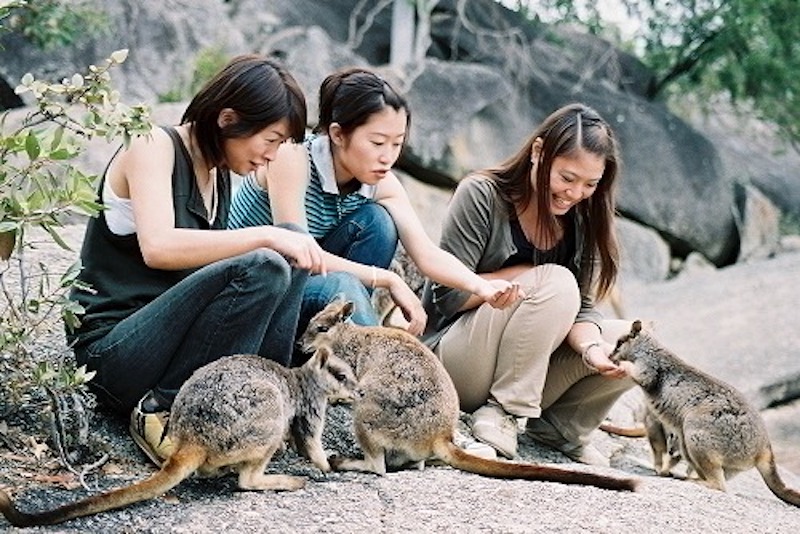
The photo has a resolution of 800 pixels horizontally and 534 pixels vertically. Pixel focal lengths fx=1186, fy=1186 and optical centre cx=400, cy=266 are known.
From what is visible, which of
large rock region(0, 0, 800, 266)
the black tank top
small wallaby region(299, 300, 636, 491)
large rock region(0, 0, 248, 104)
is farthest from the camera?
large rock region(0, 0, 800, 266)

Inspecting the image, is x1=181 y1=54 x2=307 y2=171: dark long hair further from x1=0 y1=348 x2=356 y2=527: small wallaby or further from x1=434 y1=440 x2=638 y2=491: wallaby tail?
x1=434 y1=440 x2=638 y2=491: wallaby tail

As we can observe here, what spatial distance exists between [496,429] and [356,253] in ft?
3.25

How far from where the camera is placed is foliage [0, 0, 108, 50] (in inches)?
409

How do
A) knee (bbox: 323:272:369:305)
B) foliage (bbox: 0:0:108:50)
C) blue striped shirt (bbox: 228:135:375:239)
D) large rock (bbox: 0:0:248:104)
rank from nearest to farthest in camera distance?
knee (bbox: 323:272:369:305) → blue striped shirt (bbox: 228:135:375:239) → foliage (bbox: 0:0:108:50) → large rock (bbox: 0:0:248:104)

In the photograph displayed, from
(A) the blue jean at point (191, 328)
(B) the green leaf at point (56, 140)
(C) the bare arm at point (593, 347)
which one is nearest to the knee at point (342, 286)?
(A) the blue jean at point (191, 328)

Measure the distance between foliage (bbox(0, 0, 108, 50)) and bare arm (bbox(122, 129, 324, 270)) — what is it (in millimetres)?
6587

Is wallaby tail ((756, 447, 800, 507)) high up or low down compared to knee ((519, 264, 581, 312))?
down

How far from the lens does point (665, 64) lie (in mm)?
14164

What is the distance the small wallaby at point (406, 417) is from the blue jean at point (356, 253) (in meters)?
0.29

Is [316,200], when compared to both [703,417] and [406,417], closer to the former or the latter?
[406,417]

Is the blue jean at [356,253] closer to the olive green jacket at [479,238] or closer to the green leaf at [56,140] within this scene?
the olive green jacket at [479,238]

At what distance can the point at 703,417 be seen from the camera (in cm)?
516

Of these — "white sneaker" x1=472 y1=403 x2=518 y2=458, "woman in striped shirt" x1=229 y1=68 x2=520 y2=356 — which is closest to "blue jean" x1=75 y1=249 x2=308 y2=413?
"woman in striped shirt" x1=229 y1=68 x2=520 y2=356

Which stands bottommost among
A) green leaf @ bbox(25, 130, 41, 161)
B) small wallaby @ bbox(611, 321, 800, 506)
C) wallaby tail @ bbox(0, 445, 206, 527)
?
small wallaby @ bbox(611, 321, 800, 506)
